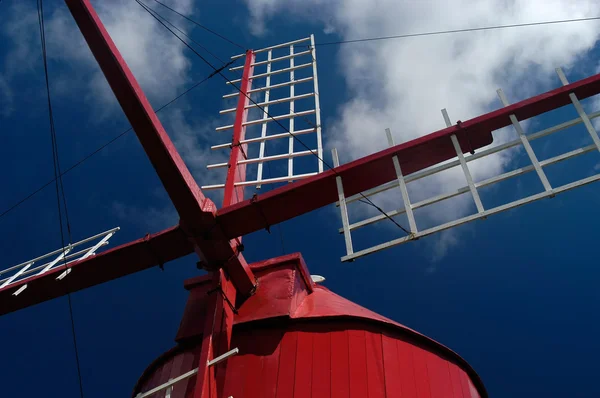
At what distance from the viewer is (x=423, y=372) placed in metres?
→ 6.46

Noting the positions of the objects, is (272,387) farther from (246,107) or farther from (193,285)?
(246,107)

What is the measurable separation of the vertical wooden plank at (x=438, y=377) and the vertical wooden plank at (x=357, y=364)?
89cm

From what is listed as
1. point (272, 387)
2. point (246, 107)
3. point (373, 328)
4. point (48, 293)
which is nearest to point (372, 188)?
point (373, 328)

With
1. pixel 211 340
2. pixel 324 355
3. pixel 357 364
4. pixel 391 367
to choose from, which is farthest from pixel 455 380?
pixel 211 340

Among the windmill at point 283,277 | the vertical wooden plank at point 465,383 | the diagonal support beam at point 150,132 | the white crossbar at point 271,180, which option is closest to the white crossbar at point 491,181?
the windmill at point 283,277

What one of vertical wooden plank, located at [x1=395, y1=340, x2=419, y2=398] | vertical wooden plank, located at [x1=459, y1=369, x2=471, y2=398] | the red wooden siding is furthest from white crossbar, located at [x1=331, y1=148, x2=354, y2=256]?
vertical wooden plank, located at [x1=459, y1=369, x2=471, y2=398]

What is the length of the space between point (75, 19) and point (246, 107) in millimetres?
3855

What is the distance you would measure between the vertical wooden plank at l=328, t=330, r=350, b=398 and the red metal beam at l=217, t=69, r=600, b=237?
1.55 metres

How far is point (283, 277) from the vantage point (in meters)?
7.25

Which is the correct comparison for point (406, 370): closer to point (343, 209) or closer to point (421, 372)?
point (421, 372)

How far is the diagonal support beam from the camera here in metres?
5.88

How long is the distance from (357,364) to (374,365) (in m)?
0.19

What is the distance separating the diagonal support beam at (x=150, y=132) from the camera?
5883 mm

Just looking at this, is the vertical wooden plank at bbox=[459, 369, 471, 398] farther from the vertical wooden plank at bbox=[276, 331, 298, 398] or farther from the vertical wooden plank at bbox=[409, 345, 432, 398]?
the vertical wooden plank at bbox=[276, 331, 298, 398]
